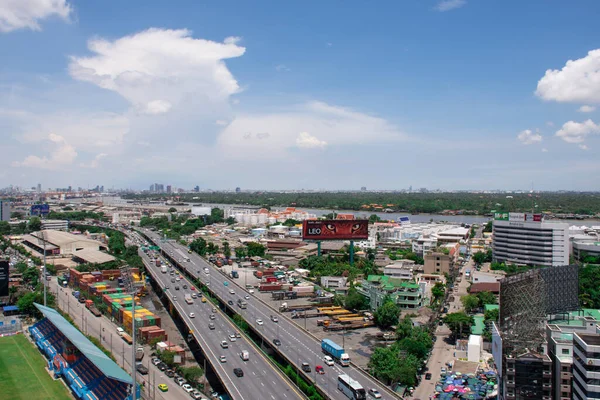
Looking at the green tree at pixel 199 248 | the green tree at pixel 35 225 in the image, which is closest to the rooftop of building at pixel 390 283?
the green tree at pixel 199 248

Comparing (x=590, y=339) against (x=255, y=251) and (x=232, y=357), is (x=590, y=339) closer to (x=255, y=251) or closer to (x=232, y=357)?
(x=232, y=357)

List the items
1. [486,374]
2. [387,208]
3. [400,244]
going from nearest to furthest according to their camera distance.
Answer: [486,374], [400,244], [387,208]

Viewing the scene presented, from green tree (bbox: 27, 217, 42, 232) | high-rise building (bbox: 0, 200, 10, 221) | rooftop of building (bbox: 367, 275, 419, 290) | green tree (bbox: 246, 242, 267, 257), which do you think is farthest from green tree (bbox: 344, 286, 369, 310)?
high-rise building (bbox: 0, 200, 10, 221)

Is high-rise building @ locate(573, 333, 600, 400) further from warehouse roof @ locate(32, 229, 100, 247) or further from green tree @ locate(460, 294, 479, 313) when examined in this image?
warehouse roof @ locate(32, 229, 100, 247)

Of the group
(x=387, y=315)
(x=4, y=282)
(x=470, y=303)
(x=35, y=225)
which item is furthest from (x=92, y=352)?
(x=35, y=225)

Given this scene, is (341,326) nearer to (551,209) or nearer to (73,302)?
(73,302)

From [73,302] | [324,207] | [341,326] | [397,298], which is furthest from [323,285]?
[324,207]

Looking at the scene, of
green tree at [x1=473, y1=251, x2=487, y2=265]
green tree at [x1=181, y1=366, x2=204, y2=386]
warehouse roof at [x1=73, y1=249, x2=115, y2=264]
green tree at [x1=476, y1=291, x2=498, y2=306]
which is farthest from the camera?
green tree at [x1=473, y1=251, x2=487, y2=265]
